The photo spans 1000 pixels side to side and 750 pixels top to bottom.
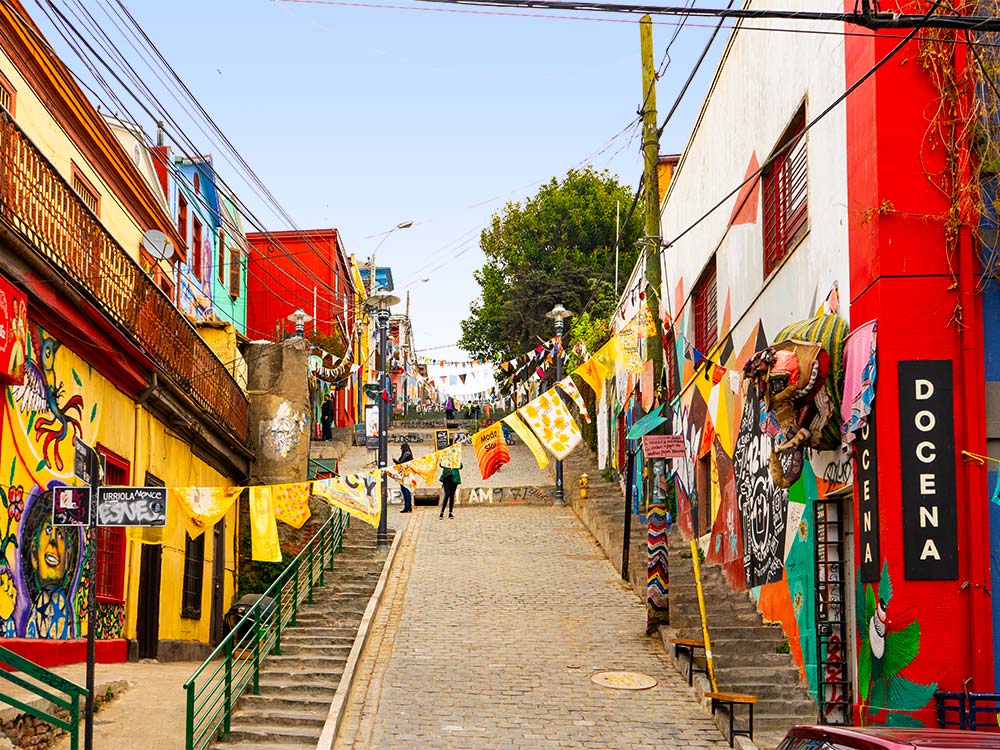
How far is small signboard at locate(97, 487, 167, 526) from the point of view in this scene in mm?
9188

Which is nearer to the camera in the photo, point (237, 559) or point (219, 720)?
point (219, 720)

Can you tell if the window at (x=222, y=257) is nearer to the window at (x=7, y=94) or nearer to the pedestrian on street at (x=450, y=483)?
the pedestrian on street at (x=450, y=483)

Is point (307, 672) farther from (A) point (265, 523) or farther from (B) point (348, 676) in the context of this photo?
(A) point (265, 523)

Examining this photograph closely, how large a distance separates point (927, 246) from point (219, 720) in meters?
8.71

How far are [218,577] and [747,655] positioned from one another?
1146 cm

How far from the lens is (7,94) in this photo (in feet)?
51.7

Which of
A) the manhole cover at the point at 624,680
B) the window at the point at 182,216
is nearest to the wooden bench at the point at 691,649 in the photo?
the manhole cover at the point at 624,680

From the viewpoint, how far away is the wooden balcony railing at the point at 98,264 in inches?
463

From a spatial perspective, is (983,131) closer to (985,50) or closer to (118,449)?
(985,50)

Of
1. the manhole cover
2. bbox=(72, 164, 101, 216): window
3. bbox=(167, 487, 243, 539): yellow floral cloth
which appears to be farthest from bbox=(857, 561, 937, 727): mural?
bbox=(72, 164, 101, 216): window

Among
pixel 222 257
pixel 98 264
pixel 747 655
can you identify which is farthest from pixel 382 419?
pixel 222 257

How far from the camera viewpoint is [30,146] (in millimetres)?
12094

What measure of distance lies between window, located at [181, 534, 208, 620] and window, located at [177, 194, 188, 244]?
1137 centimetres

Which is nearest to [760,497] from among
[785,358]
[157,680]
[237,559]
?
[785,358]
